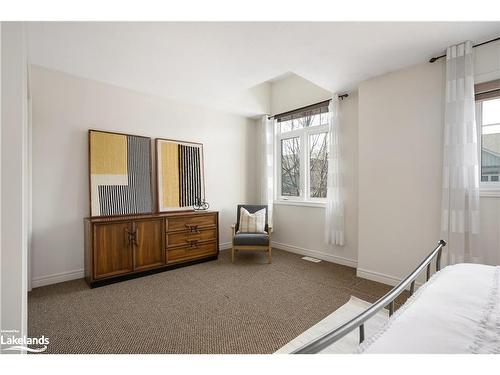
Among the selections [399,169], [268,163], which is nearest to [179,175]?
[268,163]

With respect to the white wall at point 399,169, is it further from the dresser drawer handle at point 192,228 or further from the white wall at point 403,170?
the dresser drawer handle at point 192,228

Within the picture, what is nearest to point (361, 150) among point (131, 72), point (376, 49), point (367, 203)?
point (367, 203)

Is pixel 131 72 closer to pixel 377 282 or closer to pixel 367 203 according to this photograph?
pixel 367 203

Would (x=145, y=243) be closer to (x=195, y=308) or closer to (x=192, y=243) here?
(x=192, y=243)

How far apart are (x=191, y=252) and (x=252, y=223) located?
40.5 inches

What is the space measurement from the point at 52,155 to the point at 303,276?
3367 millimetres

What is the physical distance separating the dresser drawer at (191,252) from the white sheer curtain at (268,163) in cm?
125

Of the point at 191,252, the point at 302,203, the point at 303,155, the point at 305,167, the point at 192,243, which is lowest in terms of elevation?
the point at 191,252

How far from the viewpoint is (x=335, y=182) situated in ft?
11.2

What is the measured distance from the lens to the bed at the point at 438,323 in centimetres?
70

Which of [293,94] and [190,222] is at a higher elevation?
[293,94]

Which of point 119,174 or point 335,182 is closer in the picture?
point 119,174

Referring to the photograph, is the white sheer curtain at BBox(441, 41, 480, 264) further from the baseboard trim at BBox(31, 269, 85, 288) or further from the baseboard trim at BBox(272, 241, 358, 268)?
the baseboard trim at BBox(31, 269, 85, 288)
